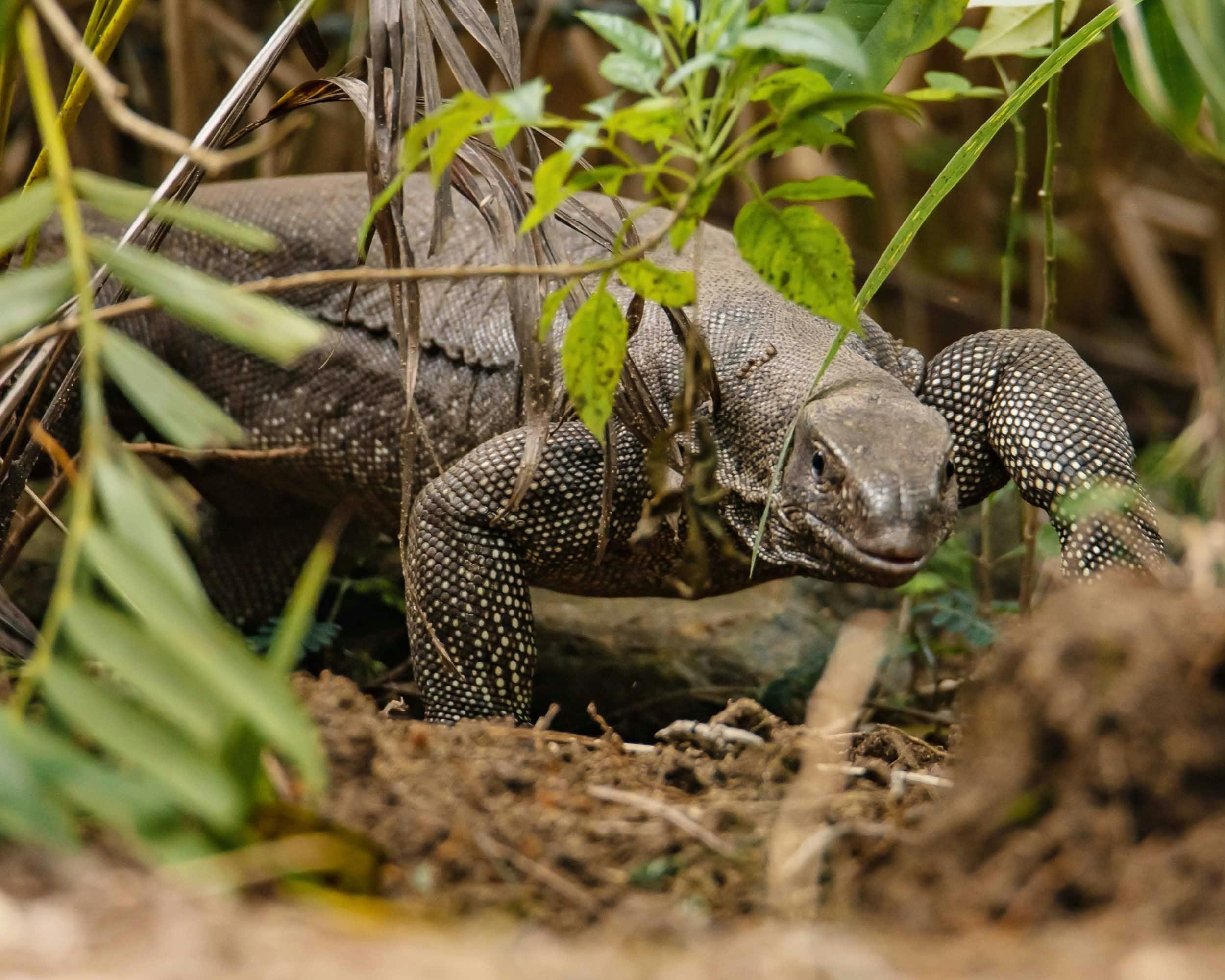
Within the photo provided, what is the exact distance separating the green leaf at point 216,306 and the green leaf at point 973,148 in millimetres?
1187

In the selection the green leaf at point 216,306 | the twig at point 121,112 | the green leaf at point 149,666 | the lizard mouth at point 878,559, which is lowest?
the lizard mouth at point 878,559

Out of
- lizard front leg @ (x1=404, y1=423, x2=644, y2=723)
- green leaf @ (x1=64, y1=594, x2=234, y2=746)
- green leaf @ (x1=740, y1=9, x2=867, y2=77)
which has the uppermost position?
green leaf @ (x1=740, y1=9, x2=867, y2=77)

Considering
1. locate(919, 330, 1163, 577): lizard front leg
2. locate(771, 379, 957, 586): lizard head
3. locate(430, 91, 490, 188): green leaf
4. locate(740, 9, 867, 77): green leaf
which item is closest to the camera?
locate(740, 9, 867, 77): green leaf

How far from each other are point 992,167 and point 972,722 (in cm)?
607

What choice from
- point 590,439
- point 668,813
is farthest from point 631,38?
point 590,439

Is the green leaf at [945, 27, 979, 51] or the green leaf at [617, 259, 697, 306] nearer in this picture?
the green leaf at [617, 259, 697, 306]

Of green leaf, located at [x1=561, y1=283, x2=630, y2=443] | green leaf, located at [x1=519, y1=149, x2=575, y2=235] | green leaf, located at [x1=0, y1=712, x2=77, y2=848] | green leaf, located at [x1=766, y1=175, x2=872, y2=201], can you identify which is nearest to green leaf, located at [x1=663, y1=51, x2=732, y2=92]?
green leaf, located at [x1=519, y1=149, x2=575, y2=235]

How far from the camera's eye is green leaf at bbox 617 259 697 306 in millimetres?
2027

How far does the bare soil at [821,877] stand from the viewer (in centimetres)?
121

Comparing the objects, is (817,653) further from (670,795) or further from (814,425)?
(670,795)

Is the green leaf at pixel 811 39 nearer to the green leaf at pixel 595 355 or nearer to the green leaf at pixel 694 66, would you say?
the green leaf at pixel 694 66

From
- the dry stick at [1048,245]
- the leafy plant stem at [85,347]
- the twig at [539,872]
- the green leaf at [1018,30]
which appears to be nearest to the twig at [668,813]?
the twig at [539,872]

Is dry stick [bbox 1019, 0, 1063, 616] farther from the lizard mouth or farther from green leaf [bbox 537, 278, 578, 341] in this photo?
green leaf [bbox 537, 278, 578, 341]

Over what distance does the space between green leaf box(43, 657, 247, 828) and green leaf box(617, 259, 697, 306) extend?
1.02m
